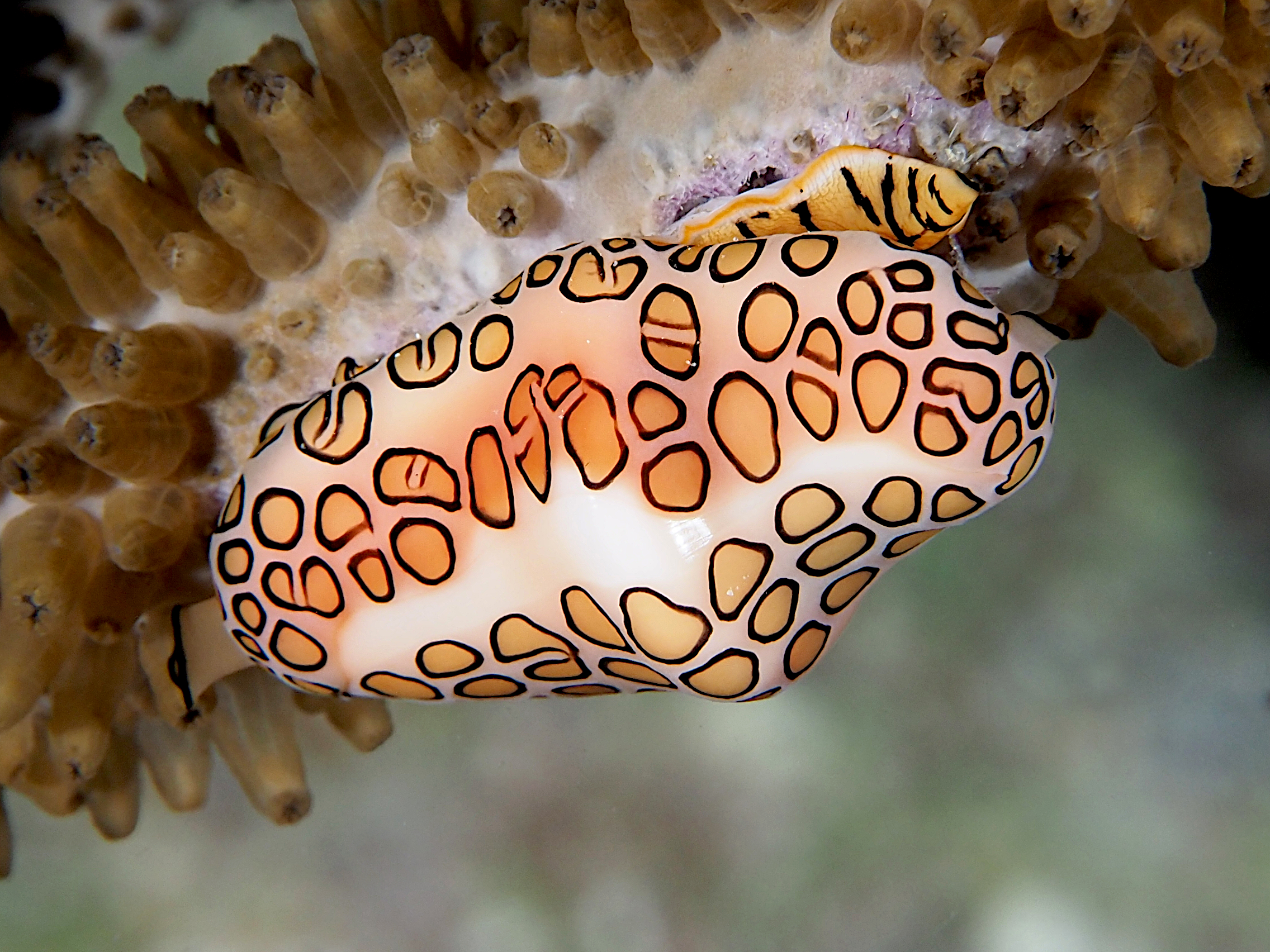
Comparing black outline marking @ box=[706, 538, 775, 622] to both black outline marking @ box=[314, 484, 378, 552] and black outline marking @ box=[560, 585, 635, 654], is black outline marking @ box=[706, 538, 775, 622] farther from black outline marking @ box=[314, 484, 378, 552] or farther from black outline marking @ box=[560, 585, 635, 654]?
black outline marking @ box=[314, 484, 378, 552]

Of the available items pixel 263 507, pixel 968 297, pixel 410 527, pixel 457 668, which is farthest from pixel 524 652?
pixel 968 297

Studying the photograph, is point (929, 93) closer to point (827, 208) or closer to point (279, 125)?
point (827, 208)

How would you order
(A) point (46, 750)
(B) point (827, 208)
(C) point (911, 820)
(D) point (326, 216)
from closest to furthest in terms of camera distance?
(B) point (827, 208)
(D) point (326, 216)
(C) point (911, 820)
(A) point (46, 750)

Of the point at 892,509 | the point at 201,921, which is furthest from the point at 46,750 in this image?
the point at 892,509

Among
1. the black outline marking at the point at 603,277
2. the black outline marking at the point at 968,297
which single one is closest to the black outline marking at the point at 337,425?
the black outline marking at the point at 603,277

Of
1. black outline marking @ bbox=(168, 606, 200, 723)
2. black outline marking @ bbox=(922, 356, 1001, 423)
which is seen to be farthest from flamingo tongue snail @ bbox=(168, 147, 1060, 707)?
black outline marking @ bbox=(168, 606, 200, 723)
